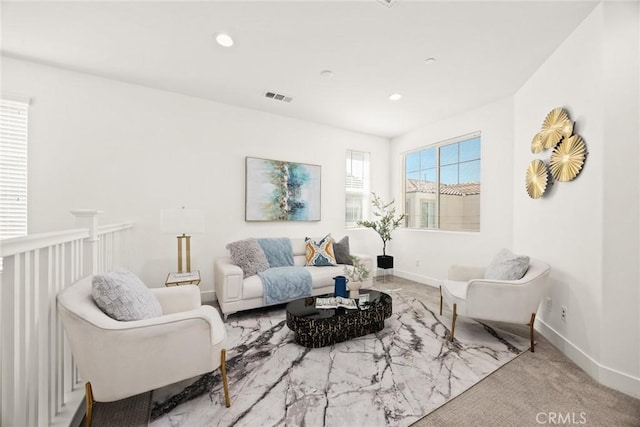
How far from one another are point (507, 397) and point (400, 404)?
0.73m

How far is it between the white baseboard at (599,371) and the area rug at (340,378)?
27 cm

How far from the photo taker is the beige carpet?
1.47 metres

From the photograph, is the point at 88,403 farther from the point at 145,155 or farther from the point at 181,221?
the point at 145,155

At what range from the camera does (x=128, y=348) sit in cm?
129

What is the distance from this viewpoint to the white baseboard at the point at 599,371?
170 cm

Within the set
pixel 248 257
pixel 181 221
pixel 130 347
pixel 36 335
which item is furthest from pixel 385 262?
pixel 36 335

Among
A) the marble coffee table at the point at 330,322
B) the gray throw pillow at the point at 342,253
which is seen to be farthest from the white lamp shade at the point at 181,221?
the gray throw pillow at the point at 342,253

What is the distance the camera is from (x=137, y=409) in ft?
5.10

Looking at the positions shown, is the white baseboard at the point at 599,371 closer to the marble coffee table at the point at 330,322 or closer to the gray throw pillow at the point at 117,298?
the marble coffee table at the point at 330,322

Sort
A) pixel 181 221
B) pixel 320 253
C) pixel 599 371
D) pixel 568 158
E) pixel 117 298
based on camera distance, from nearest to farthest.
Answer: pixel 117 298
pixel 599 371
pixel 568 158
pixel 181 221
pixel 320 253

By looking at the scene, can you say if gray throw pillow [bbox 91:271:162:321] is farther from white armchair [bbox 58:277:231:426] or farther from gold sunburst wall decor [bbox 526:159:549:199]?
gold sunburst wall decor [bbox 526:159:549:199]

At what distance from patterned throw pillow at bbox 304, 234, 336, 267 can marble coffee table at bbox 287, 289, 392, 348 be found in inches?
47.9

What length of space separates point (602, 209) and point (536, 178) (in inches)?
35.6

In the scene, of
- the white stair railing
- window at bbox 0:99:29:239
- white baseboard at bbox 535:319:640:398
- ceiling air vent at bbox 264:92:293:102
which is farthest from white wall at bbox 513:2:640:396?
window at bbox 0:99:29:239
